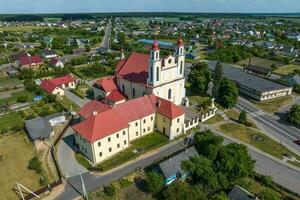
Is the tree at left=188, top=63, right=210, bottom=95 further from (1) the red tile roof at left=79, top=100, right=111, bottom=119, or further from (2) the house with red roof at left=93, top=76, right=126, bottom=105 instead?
(1) the red tile roof at left=79, top=100, right=111, bottom=119

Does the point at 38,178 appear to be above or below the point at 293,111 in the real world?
below

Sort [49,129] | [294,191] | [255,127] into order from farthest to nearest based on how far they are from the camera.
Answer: [255,127]
[49,129]
[294,191]

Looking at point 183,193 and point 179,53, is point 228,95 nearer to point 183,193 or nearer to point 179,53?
point 179,53

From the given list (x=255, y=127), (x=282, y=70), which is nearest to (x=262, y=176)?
(x=255, y=127)

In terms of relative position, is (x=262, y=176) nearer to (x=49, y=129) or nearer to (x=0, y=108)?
(x=49, y=129)

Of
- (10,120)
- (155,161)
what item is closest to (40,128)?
(10,120)

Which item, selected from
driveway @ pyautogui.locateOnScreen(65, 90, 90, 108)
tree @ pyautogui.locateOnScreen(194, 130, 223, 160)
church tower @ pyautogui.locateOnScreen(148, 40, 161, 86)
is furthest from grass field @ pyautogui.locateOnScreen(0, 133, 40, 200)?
church tower @ pyautogui.locateOnScreen(148, 40, 161, 86)
